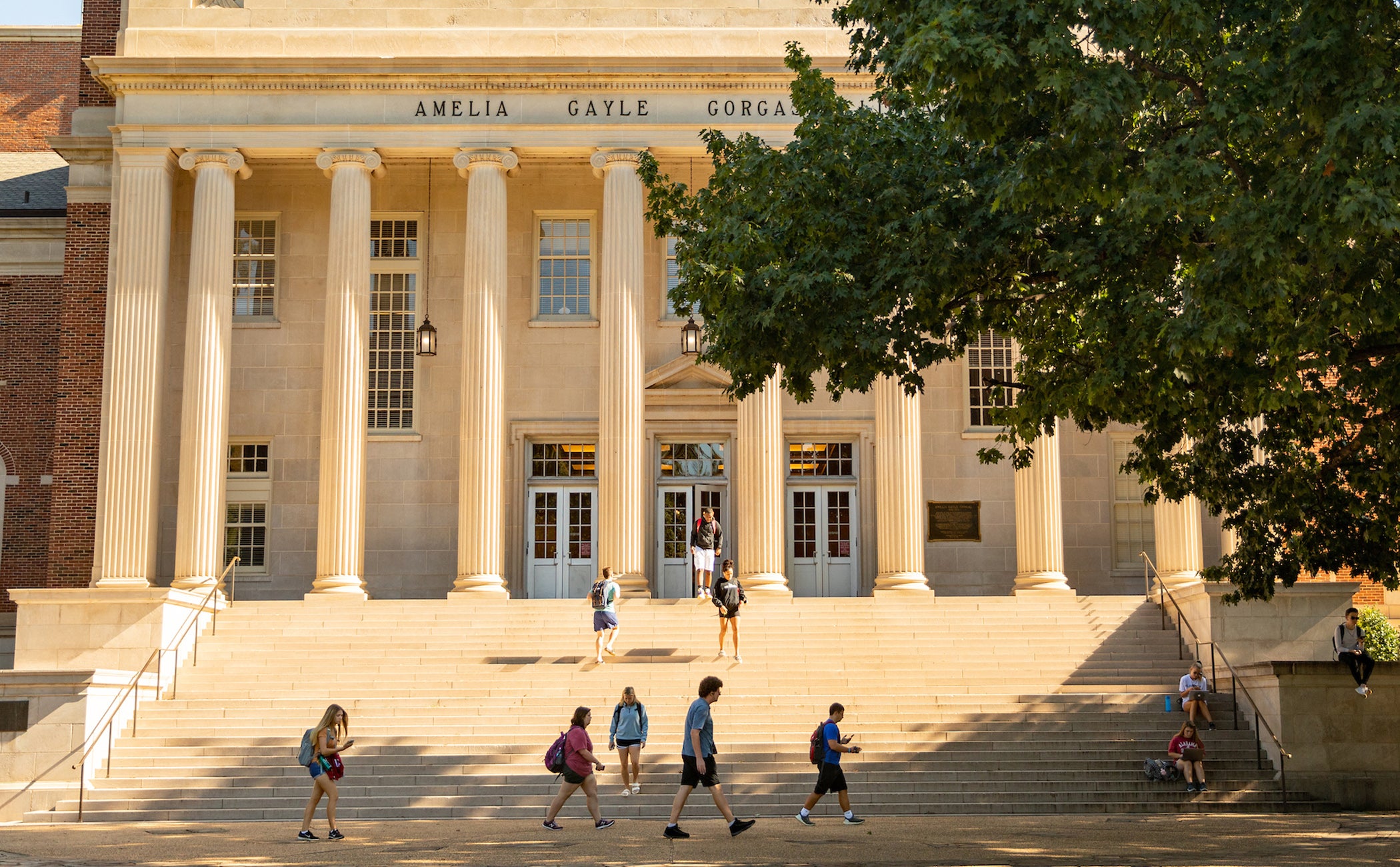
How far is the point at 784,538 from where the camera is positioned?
30594mm

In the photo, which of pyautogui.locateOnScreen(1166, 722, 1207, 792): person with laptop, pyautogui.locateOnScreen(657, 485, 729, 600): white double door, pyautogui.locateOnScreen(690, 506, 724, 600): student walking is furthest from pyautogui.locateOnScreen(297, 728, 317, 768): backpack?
pyautogui.locateOnScreen(657, 485, 729, 600): white double door

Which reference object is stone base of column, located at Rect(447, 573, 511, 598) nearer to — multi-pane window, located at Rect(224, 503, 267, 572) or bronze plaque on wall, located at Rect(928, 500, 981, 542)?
multi-pane window, located at Rect(224, 503, 267, 572)

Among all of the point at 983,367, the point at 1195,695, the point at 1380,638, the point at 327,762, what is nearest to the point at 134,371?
the point at 327,762

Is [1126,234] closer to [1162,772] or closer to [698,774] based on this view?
[698,774]

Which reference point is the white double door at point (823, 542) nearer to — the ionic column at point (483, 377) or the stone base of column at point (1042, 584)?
the stone base of column at point (1042, 584)

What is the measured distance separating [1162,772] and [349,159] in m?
18.7

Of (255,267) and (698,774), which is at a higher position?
(255,267)

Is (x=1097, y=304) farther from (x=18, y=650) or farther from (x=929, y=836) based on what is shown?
(x=18, y=650)

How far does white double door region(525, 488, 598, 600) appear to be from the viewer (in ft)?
100

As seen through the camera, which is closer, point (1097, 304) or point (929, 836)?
point (1097, 304)

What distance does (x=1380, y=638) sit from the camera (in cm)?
2497

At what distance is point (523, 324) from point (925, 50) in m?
21.1

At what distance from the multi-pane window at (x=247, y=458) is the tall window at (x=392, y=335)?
2342 millimetres

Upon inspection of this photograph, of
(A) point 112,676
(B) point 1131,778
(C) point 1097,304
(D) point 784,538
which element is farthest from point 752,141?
(D) point 784,538
